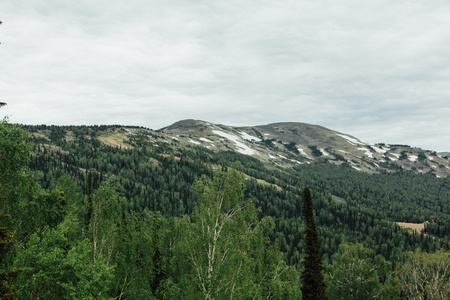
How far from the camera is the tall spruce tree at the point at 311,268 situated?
3259 centimetres

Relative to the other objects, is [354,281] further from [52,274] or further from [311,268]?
[52,274]

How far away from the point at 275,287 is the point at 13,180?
23.0m

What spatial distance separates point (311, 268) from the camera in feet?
109

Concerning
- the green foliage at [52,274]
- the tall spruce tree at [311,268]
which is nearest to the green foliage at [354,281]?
the tall spruce tree at [311,268]

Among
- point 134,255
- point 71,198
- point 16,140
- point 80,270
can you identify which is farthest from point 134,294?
point 71,198

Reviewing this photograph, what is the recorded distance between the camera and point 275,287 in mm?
22266

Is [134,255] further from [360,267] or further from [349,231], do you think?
[349,231]

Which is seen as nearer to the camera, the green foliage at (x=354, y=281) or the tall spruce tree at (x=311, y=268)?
the tall spruce tree at (x=311, y=268)

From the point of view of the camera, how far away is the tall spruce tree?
32.6 metres

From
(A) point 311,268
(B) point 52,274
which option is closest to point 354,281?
(A) point 311,268

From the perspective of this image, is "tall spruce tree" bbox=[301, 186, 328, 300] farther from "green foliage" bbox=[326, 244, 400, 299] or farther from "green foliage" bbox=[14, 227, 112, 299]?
"green foliage" bbox=[326, 244, 400, 299]

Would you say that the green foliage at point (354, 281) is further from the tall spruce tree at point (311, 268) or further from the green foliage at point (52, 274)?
the green foliage at point (52, 274)

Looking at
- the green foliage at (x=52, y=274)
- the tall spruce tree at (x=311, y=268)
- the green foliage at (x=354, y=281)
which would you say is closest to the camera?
the green foliage at (x=52, y=274)

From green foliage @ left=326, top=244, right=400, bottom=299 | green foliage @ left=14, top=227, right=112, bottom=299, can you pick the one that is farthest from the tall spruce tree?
green foliage @ left=326, top=244, right=400, bottom=299
